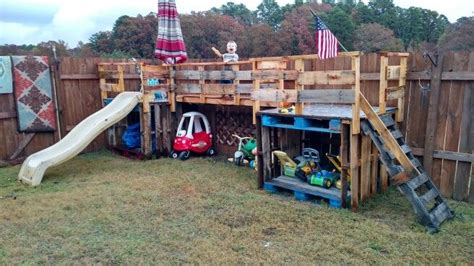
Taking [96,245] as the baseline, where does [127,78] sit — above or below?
above

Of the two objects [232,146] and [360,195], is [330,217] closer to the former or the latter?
[360,195]

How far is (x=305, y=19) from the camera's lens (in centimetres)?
2980

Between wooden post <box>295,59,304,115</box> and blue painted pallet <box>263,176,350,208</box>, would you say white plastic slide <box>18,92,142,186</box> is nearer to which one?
blue painted pallet <box>263,176,350,208</box>

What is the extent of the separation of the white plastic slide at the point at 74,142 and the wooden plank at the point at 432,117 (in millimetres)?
5312

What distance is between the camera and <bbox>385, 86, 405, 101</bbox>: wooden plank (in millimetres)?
4970

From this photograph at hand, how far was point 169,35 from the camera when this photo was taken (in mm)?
8039

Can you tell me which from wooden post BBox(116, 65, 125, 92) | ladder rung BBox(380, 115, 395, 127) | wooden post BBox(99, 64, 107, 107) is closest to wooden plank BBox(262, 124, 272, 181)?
ladder rung BBox(380, 115, 395, 127)

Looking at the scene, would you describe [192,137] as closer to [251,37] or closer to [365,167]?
[365,167]

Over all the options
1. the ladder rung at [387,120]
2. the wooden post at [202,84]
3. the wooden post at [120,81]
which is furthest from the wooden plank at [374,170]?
the wooden post at [120,81]

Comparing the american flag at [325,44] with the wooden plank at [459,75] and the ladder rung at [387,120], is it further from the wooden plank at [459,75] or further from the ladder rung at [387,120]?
the wooden plank at [459,75]

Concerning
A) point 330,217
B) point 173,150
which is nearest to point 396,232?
point 330,217

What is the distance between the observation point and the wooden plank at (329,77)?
467 centimetres

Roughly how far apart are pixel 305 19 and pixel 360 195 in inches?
1063

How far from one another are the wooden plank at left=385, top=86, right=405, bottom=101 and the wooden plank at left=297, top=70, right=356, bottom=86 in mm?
620
